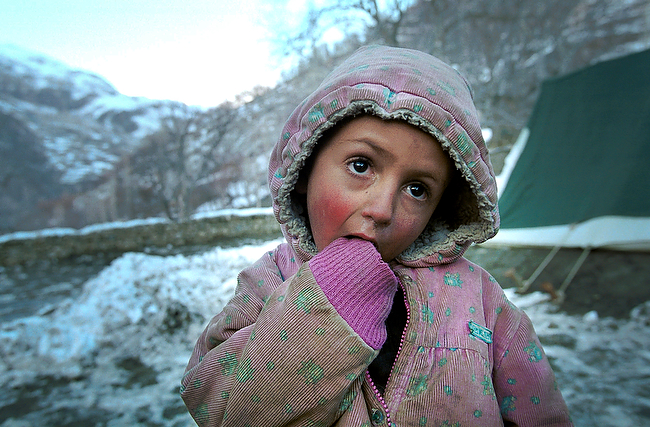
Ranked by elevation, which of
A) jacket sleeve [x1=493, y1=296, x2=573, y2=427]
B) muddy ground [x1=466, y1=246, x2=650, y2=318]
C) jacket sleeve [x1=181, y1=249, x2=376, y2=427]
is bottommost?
muddy ground [x1=466, y1=246, x2=650, y2=318]

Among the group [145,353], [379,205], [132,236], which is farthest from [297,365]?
[132,236]

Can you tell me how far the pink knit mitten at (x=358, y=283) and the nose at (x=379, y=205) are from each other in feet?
0.13

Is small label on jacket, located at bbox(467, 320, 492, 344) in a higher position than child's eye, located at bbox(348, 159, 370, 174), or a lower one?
lower

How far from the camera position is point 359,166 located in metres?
0.56

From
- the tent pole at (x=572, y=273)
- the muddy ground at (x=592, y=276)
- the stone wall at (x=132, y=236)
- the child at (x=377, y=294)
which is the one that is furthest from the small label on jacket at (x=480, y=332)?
→ the stone wall at (x=132, y=236)

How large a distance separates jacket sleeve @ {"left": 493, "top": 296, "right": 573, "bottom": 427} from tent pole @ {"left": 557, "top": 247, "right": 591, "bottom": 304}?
2.24 m

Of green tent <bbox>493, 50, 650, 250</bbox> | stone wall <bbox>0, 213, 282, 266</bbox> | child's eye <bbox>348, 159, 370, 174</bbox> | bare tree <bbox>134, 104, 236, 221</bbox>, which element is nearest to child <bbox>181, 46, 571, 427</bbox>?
child's eye <bbox>348, 159, 370, 174</bbox>

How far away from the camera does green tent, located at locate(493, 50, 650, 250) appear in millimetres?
→ 2756

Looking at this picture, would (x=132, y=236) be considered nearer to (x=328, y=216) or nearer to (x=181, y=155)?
(x=181, y=155)

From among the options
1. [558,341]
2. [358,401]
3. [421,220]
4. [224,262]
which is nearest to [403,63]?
[421,220]

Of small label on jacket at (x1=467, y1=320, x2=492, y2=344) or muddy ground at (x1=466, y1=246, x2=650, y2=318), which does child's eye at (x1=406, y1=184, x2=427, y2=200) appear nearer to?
small label on jacket at (x1=467, y1=320, x2=492, y2=344)

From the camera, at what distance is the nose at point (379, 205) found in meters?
0.53

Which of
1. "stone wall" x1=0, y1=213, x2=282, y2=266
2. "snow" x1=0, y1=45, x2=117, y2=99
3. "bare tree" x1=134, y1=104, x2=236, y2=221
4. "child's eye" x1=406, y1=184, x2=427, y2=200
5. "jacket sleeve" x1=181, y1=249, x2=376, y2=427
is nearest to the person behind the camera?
"jacket sleeve" x1=181, y1=249, x2=376, y2=427

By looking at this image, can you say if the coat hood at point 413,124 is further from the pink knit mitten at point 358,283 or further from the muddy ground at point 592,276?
the muddy ground at point 592,276
